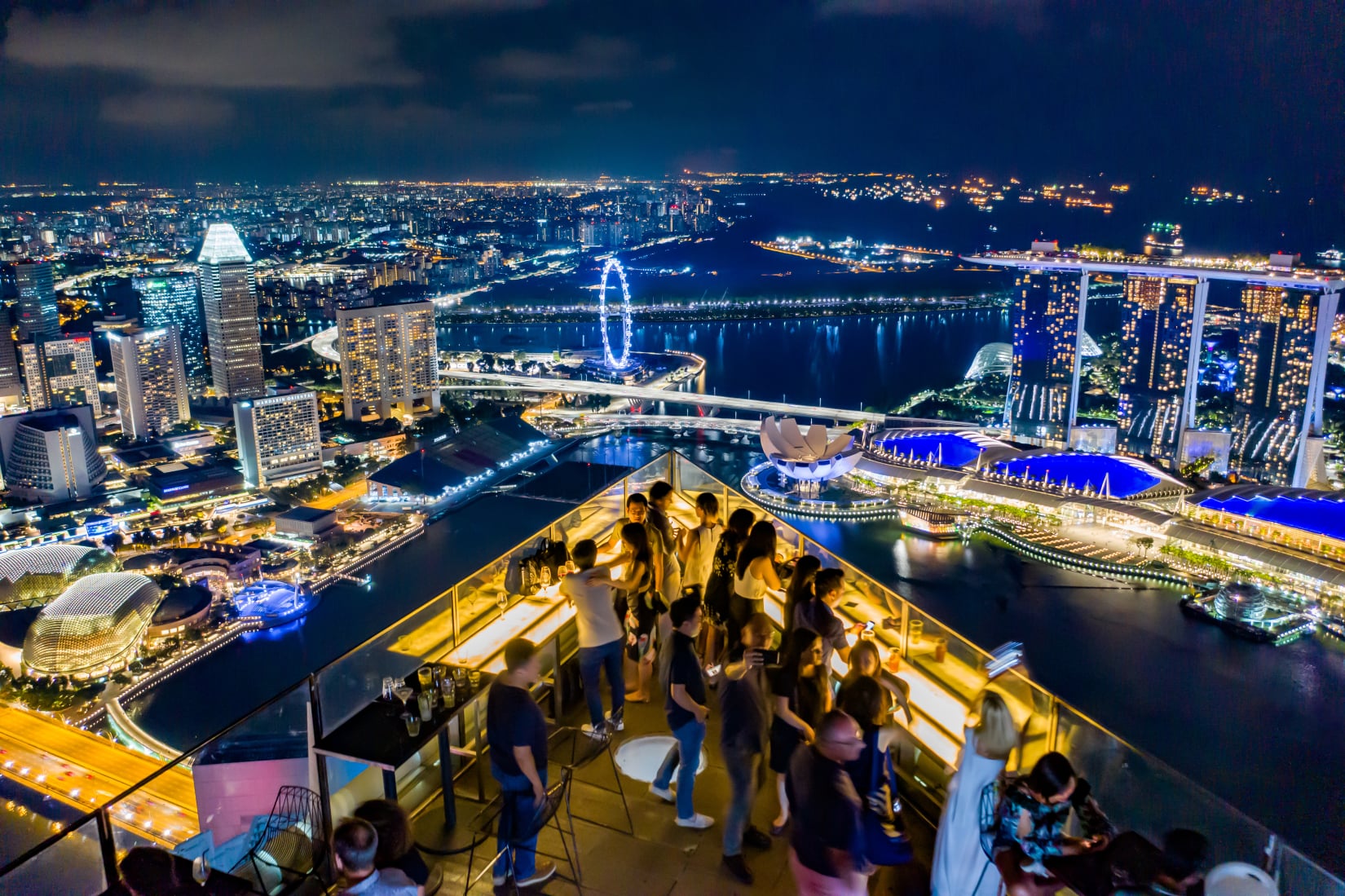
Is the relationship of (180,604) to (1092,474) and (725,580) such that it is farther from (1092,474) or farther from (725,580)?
(1092,474)

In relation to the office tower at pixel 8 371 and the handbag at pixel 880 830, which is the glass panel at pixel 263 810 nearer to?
the handbag at pixel 880 830

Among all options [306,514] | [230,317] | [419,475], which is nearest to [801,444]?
[419,475]

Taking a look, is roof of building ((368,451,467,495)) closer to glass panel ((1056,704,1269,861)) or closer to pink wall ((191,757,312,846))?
pink wall ((191,757,312,846))

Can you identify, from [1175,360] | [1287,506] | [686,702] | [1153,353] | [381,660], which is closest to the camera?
[686,702]

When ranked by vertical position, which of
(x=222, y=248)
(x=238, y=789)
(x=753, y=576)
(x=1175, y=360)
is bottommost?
(x=1175, y=360)

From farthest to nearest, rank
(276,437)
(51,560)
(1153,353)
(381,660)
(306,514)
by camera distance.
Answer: (1153,353), (276,437), (306,514), (51,560), (381,660)

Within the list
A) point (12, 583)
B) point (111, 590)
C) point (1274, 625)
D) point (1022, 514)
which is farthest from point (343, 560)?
point (1274, 625)

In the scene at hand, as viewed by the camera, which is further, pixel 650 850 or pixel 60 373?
pixel 60 373

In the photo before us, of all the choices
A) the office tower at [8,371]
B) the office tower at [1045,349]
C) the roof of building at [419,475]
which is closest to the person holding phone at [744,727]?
the roof of building at [419,475]
